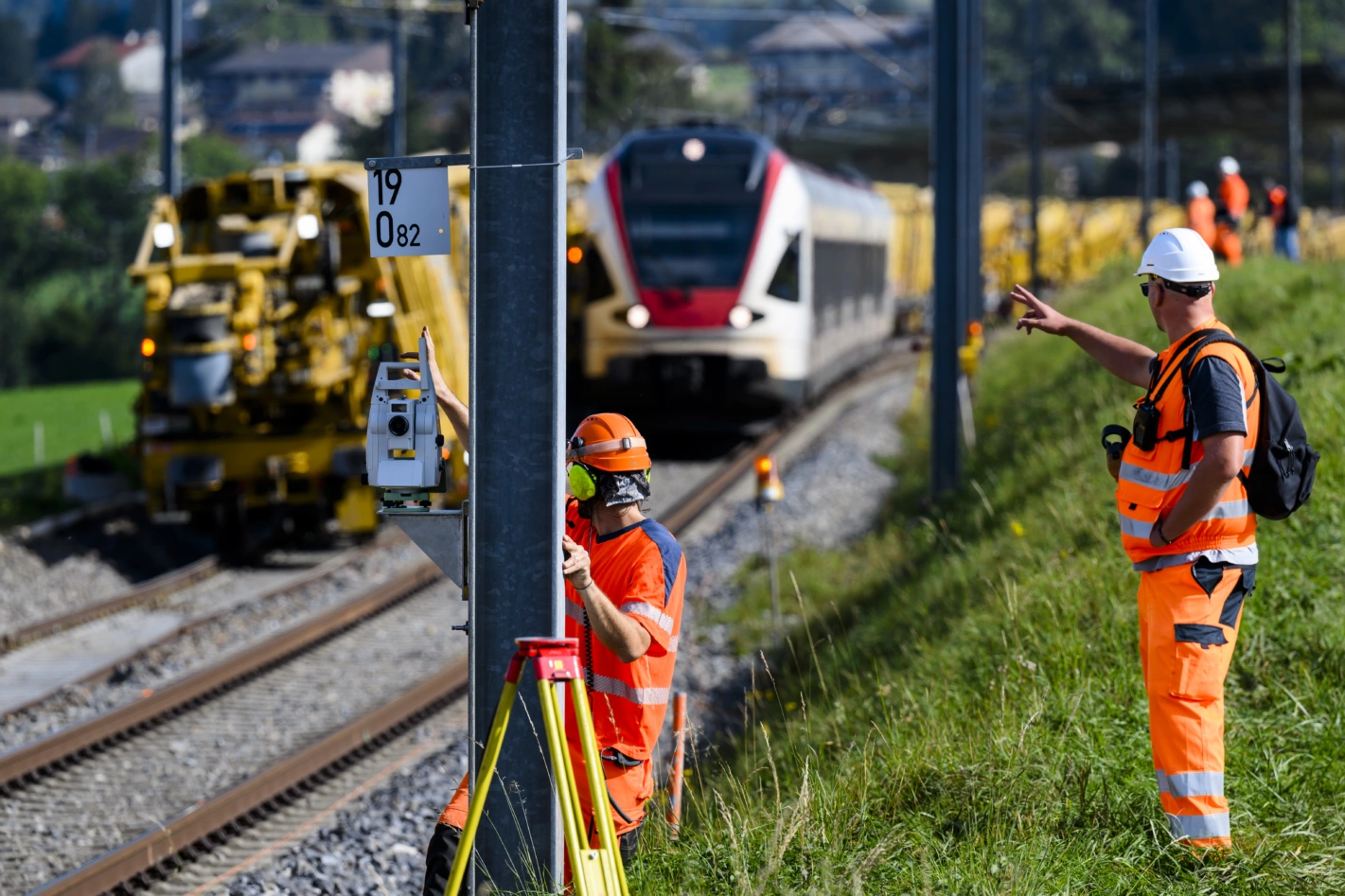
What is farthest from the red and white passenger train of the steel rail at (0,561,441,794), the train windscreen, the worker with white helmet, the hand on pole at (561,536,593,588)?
the hand on pole at (561,536,593,588)

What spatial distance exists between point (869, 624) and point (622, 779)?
17.5 ft

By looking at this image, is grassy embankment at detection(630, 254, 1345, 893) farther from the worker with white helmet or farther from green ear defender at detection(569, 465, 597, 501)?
green ear defender at detection(569, 465, 597, 501)

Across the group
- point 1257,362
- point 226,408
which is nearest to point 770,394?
point 226,408

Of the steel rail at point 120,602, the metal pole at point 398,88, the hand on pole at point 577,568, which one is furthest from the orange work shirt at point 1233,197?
the hand on pole at point 577,568

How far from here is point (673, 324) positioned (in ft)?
60.1

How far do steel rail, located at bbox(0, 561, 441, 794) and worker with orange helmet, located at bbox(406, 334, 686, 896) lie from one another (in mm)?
4862

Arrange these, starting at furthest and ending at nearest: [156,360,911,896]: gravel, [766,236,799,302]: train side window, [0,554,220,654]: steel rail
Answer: [766,236,799,302]: train side window < [0,554,220,654]: steel rail < [156,360,911,896]: gravel

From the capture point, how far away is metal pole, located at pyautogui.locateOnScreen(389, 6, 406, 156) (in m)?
21.9

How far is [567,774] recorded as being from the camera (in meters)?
3.96

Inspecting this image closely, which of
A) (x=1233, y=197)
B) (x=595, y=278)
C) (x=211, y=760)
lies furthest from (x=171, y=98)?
(x=1233, y=197)

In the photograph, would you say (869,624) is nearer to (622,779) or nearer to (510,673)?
(622,779)

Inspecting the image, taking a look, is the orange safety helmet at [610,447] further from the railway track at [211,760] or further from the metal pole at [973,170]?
the metal pole at [973,170]

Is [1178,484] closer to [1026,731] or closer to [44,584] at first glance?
[1026,731]

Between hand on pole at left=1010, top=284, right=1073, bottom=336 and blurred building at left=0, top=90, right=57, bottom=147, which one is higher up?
blurred building at left=0, top=90, right=57, bottom=147
